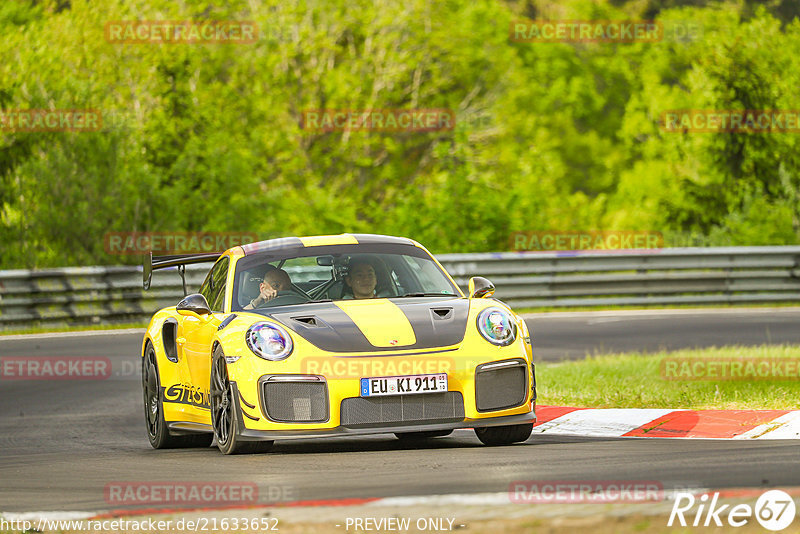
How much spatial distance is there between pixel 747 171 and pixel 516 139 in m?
19.8

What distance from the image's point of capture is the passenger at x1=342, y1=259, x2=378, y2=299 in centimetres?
949

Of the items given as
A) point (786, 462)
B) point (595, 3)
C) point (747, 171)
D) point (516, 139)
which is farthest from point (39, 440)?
point (595, 3)

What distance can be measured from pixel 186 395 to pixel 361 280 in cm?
147

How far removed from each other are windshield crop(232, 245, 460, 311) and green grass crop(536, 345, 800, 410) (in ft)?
5.94

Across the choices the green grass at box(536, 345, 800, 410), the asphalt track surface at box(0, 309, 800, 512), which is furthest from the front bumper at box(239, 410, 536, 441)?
the green grass at box(536, 345, 800, 410)

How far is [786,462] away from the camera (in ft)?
22.4

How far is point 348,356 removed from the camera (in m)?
8.21

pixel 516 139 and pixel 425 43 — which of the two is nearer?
pixel 425 43

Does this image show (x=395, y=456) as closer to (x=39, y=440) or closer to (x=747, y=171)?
(x=39, y=440)

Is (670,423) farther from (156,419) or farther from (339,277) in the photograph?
(156,419)

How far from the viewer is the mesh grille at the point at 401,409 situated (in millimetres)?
8133

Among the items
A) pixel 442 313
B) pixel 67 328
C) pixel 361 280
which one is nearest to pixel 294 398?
pixel 442 313

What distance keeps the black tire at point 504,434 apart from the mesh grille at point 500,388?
1.08ft

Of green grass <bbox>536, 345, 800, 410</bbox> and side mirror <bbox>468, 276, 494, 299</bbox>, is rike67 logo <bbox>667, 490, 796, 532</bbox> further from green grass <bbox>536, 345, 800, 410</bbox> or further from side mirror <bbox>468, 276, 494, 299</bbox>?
green grass <bbox>536, 345, 800, 410</bbox>
